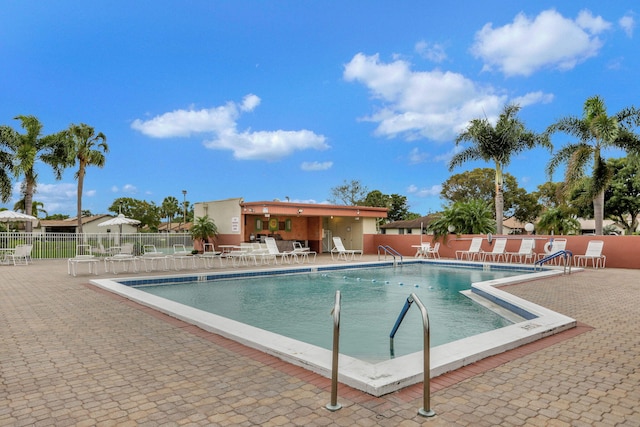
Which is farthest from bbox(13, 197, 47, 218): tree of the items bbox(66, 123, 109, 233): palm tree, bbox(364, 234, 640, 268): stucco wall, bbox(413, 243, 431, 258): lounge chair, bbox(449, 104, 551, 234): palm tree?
A: bbox(449, 104, 551, 234): palm tree

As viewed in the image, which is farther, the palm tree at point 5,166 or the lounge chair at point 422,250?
the palm tree at point 5,166

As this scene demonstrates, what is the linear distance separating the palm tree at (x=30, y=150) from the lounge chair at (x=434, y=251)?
2017 cm

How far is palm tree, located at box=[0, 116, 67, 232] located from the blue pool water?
16.0m

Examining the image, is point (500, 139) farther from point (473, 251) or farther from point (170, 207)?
point (170, 207)

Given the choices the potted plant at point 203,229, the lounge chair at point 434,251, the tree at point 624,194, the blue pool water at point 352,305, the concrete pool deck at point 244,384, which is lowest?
the blue pool water at point 352,305

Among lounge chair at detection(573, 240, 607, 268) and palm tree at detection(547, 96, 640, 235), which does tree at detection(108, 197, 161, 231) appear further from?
lounge chair at detection(573, 240, 607, 268)

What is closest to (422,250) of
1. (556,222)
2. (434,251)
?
(434,251)

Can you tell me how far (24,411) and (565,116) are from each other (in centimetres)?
2239

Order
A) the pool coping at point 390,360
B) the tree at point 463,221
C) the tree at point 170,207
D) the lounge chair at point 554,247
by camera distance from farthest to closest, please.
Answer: the tree at point 170,207 → the tree at point 463,221 → the lounge chair at point 554,247 → the pool coping at point 390,360

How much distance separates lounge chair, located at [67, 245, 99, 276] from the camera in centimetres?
1238

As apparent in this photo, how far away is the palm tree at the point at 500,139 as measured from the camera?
915 inches

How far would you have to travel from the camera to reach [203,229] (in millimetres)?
21234

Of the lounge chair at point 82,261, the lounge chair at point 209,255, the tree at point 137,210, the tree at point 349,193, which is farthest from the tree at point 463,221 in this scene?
the tree at point 137,210

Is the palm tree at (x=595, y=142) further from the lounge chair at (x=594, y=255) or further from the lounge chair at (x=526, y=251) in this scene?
the lounge chair at (x=526, y=251)
